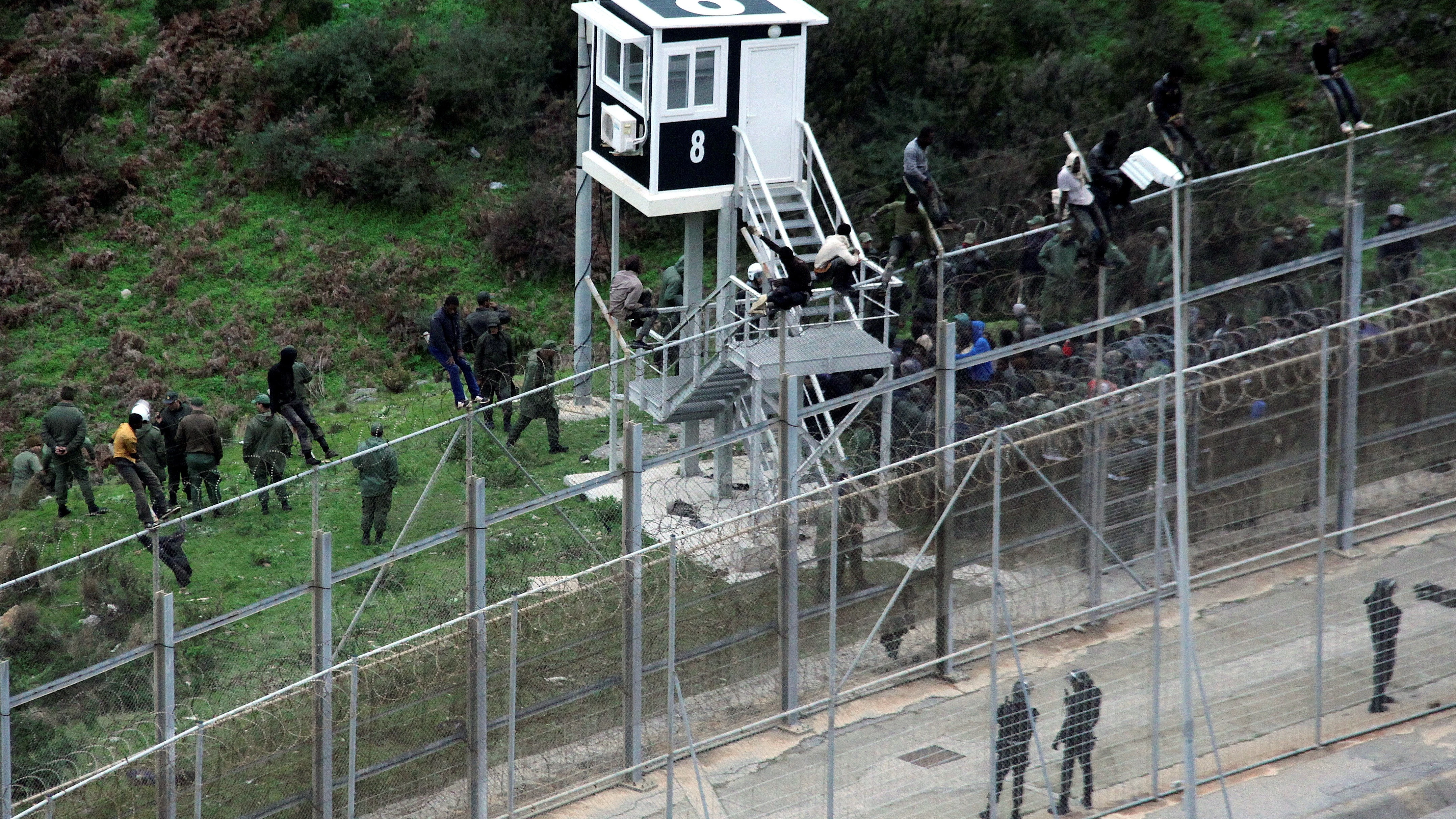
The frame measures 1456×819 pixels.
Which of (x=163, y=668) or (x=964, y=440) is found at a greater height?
(x=964, y=440)

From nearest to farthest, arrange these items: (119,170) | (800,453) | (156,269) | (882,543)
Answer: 1. (882,543)
2. (800,453)
3. (156,269)
4. (119,170)

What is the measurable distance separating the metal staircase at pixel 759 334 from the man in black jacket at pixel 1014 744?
382cm

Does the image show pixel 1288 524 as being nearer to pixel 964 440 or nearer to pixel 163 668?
pixel 964 440

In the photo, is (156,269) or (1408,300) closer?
(1408,300)

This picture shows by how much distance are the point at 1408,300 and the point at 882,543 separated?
216 inches

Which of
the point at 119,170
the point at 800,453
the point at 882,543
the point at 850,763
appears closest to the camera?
the point at 850,763

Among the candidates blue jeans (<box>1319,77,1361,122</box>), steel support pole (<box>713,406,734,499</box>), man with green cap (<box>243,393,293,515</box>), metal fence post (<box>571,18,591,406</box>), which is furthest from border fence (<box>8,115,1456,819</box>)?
metal fence post (<box>571,18,591,406</box>)

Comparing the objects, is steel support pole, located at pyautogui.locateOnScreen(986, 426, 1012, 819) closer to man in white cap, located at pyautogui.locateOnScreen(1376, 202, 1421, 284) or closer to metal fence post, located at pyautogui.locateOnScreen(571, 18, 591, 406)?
man in white cap, located at pyautogui.locateOnScreen(1376, 202, 1421, 284)

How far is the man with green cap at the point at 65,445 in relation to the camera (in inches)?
776

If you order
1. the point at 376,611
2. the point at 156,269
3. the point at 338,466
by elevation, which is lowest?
the point at 156,269

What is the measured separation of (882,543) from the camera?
50.9 feet

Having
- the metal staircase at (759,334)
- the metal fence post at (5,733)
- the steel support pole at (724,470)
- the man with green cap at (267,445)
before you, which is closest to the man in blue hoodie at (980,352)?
the metal staircase at (759,334)

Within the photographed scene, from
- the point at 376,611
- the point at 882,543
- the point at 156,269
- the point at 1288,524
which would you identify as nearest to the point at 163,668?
the point at 376,611

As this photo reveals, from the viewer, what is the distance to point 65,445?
786 inches
